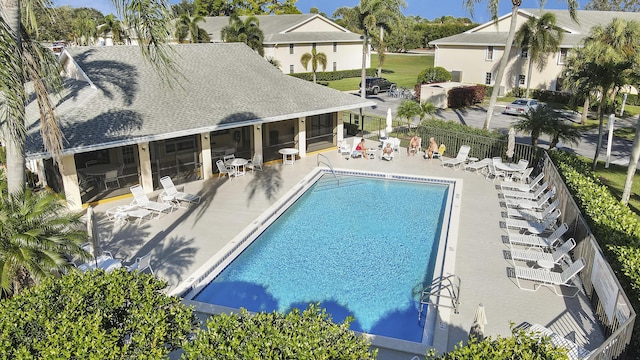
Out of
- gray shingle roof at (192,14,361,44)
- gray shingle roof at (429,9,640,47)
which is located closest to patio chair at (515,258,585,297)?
gray shingle roof at (429,9,640,47)

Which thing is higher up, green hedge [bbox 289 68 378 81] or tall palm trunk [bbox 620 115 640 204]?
green hedge [bbox 289 68 378 81]

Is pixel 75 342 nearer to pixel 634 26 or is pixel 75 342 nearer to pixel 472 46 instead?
pixel 634 26

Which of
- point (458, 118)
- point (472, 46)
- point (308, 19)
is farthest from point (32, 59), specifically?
point (308, 19)

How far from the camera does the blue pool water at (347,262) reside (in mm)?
11406

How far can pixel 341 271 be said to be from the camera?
12.9m

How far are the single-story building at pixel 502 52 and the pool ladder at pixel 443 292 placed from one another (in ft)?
117

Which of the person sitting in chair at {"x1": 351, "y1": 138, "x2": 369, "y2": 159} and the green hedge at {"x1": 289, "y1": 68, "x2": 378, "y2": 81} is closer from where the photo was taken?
the person sitting in chair at {"x1": 351, "y1": 138, "x2": 369, "y2": 159}

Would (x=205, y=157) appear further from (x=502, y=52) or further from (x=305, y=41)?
(x=305, y=41)

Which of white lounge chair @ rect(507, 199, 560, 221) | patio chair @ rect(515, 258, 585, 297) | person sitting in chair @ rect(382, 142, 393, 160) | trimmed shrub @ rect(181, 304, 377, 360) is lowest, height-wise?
patio chair @ rect(515, 258, 585, 297)

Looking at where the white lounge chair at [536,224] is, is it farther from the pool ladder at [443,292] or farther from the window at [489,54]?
the window at [489,54]

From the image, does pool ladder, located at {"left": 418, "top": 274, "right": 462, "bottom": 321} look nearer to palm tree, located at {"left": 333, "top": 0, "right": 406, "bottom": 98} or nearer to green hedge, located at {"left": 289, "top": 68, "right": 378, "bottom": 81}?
palm tree, located at {"left": 333, "top": 0, "right": 406, "bottom": 98}

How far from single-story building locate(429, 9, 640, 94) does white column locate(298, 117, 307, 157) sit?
87.4 ft

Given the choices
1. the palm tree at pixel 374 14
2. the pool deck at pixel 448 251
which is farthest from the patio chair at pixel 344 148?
the palm tree at pixel 374 14

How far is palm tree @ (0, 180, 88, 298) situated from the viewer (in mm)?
8234
